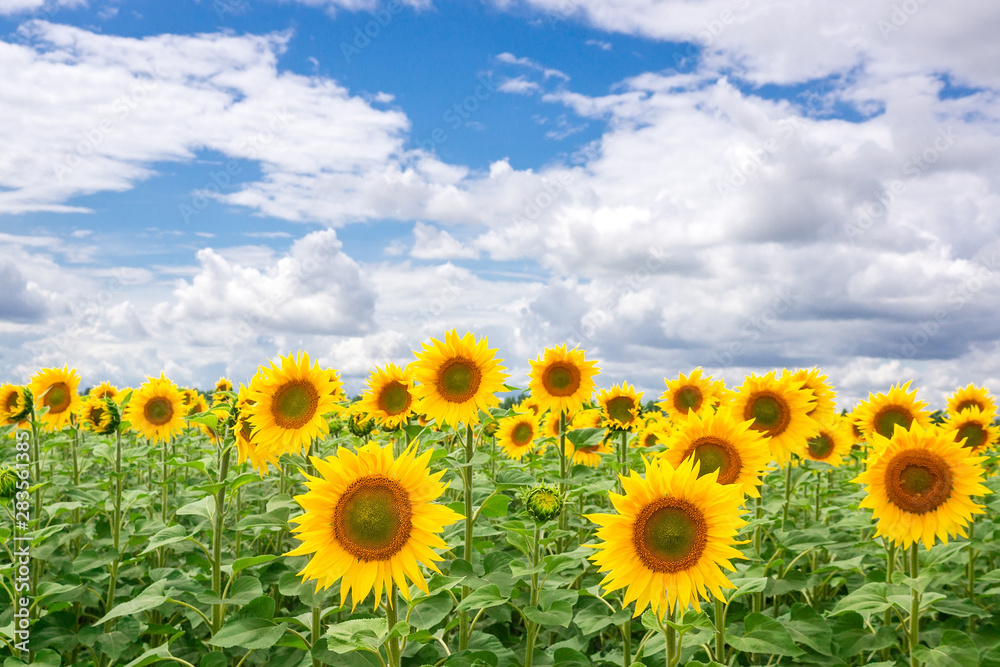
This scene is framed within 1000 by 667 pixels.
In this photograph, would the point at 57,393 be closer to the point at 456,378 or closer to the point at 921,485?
the point at 456,378

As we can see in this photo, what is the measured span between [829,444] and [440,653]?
23.3 ft

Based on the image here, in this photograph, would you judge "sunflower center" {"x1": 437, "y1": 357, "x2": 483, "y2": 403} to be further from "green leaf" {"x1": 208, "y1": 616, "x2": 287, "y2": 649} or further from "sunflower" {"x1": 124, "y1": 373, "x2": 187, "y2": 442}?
"sunflower" {"x1": 124, "y1": 373, "x2": 187, "y2": 442}

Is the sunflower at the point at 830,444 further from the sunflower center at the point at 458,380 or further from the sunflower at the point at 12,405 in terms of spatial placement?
the sunflower at the point at 12,405

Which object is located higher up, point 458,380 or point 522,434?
point 458,380

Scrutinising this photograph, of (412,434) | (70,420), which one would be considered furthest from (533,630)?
(70,420)

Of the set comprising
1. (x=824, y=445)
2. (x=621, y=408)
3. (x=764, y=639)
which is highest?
(x=621, y=408)

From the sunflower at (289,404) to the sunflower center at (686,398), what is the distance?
5522mm

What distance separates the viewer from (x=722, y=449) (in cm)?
470

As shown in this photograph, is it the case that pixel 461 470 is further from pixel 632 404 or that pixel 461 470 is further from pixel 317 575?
pixel 632 404

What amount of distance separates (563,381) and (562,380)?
17 millimetres

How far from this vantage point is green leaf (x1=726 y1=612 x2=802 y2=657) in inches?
174

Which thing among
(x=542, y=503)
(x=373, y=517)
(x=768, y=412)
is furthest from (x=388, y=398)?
(x=768, y=412)

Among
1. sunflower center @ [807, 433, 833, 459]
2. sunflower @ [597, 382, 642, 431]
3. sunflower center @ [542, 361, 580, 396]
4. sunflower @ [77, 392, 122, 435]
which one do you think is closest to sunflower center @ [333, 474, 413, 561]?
sunflower center @ [542, 361, 580, 396]

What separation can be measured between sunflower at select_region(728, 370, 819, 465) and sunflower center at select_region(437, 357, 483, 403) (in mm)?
2348
